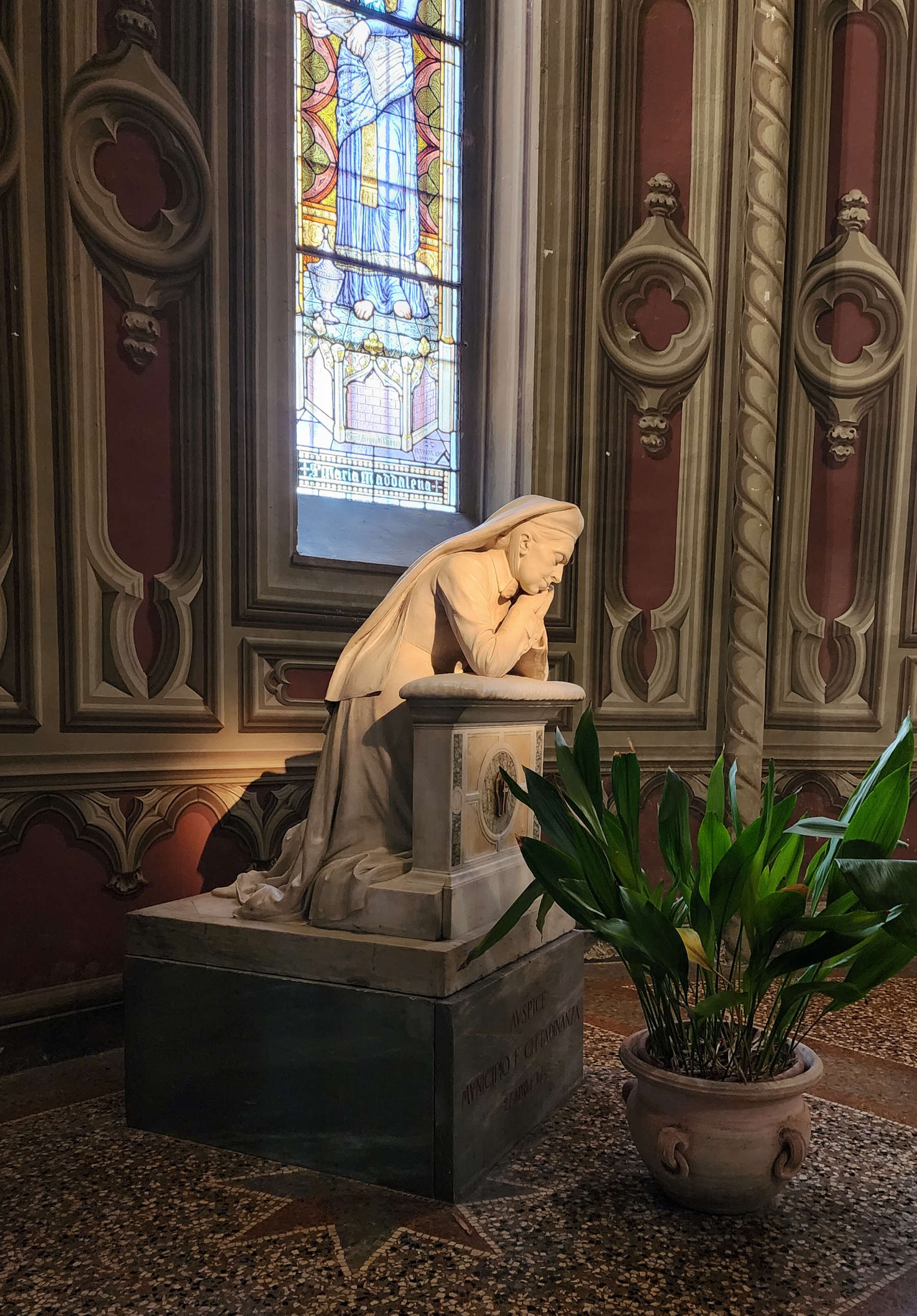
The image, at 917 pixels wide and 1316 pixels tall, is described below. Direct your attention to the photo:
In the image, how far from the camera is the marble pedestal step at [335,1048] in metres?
2.13

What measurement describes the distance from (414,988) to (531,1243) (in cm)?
54

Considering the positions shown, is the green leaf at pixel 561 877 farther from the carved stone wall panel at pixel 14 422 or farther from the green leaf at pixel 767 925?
the carved stone wall panel at pixel 14 422

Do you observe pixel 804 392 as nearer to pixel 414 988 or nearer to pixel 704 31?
pixel 704 31

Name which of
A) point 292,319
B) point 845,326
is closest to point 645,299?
point 845,326

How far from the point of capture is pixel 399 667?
2.55m

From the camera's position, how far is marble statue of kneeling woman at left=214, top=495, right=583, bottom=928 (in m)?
2.47

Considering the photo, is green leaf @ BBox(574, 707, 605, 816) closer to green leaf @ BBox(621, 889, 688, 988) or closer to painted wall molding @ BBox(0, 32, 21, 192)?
green leaf @ BBox(621, 889, 688, 988)

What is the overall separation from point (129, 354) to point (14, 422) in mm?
476

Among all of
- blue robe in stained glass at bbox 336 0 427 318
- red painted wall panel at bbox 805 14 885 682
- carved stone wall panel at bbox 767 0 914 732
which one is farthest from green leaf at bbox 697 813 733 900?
blue robe in stained glass at bbox 336 0 427 318

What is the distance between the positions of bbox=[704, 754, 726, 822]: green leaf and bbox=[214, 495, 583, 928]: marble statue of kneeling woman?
59 centimetres

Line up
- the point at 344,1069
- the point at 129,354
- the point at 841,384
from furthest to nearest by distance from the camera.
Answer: the point at 841,384, the point at 129,354, the point at 344,1069

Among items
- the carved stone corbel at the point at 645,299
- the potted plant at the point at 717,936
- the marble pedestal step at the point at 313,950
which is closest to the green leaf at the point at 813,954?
the potted plant at the point at 717,936

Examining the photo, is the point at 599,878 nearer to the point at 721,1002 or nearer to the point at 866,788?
the point at 721,1002

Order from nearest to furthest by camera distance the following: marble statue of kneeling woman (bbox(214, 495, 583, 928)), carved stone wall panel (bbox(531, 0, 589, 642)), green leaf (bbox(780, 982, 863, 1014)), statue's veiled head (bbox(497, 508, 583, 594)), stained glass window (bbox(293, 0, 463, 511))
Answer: green leaf (bbox(780, 982, 863, 1014)) < marble statue of kneeling woman (bbox(214, 495, 583, 928)) < statue's veiled head (bbox(497, 508, 583, 594)) < stained glass window (bbox(293, 0, 463, 511)) < carved stone wall panel (bbox(531, 0, 589, 642))
